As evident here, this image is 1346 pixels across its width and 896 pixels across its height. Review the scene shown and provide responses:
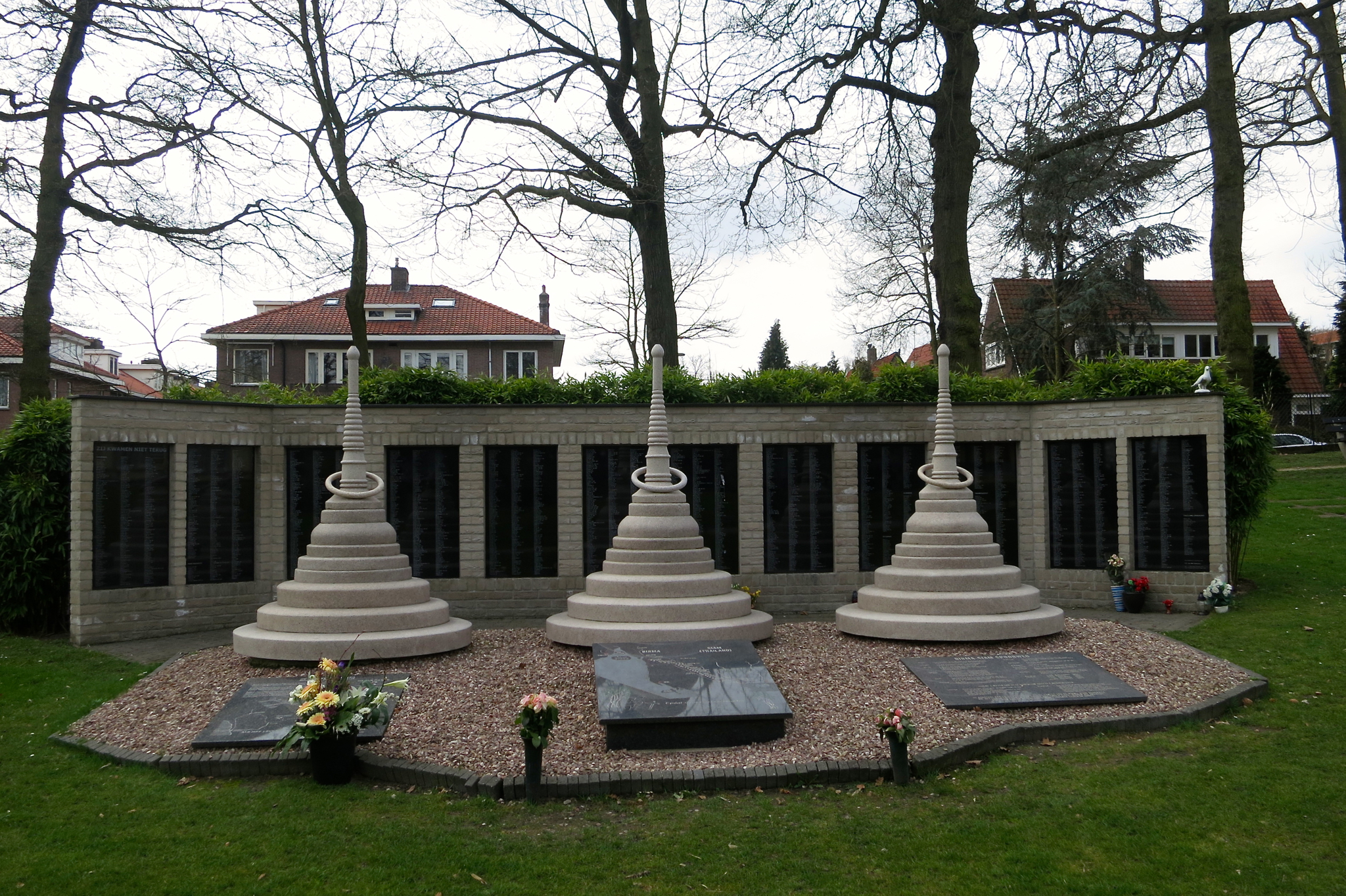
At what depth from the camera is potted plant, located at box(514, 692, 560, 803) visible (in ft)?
23.5

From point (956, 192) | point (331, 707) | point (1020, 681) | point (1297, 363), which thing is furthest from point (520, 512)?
point (1297, 363)

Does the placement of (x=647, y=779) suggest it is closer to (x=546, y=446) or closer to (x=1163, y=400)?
(x=546, y=446)

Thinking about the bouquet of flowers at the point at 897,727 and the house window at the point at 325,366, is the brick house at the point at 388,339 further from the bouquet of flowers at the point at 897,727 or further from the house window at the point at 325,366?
the bouquet of flowers at the point at 897,727

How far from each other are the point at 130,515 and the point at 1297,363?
165 feet

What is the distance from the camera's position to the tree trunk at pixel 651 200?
19500 millimetres

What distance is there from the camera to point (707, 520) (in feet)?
48.5

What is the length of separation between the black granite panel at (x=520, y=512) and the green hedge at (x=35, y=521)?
5691 mm

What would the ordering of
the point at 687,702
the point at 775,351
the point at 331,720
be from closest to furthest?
1. the point at 331,720
2. the point at 687,702
3. the point at 775,351

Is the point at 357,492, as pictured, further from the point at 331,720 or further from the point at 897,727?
the point at 897,727

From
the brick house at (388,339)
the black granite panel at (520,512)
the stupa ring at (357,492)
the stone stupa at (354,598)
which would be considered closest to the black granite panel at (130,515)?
the stone stupa at (354,598)

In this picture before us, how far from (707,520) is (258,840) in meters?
9.14

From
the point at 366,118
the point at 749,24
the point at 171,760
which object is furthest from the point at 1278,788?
the point at 366,118

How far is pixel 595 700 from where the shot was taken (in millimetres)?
9352

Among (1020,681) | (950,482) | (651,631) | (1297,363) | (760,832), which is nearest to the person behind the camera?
(760,832)
